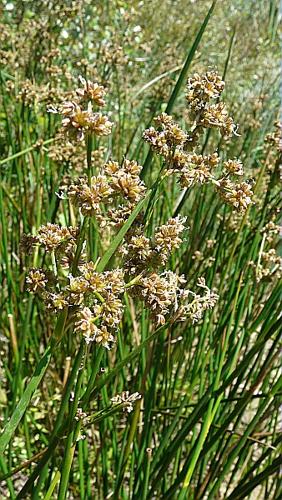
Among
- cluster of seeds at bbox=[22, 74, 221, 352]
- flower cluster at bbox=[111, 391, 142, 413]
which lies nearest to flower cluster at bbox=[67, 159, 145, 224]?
cluster of seeds at bbox=[22, 74, 221, 352]

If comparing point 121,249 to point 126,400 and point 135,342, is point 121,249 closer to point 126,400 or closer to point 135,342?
point 126,400

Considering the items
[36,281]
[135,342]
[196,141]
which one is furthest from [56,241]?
[135,342]

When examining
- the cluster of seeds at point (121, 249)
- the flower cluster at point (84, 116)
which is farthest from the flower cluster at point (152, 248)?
the flower cluster at point (84, 116)

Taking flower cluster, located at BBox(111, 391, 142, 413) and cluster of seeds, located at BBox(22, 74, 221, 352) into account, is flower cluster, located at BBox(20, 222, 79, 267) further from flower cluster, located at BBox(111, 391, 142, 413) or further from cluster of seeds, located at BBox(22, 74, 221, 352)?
flower cluster, located at BBox(111, 391, 142, 413)

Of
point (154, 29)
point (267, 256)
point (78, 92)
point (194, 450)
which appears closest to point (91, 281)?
point (78, 92)

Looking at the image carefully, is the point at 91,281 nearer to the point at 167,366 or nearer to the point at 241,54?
the point at 167,366
